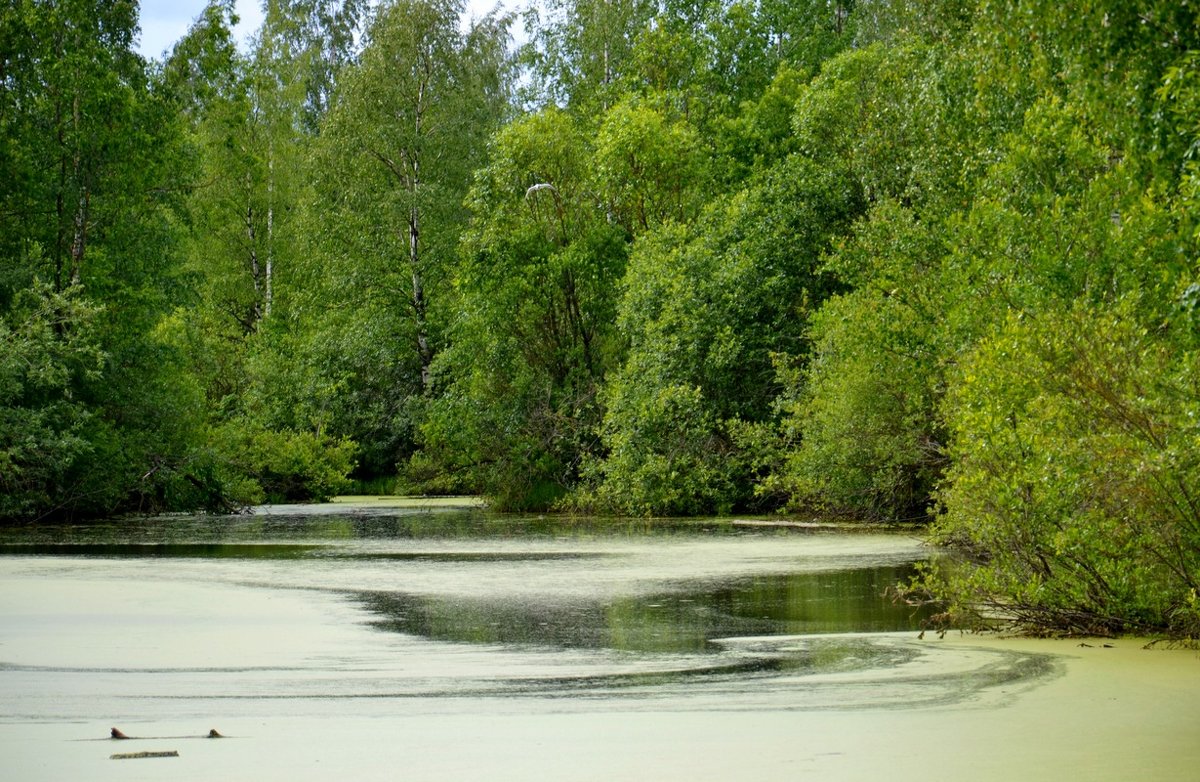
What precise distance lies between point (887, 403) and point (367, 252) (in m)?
21.4

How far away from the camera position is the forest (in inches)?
408

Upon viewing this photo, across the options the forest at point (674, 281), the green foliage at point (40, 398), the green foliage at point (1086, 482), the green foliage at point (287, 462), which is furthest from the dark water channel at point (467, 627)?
the green foliage at point (287, 462)

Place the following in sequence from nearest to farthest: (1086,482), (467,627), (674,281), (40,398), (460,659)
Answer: (1086,482), (460,659), (467,627), (40,398), (674,281)

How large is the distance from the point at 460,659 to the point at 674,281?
2042 cm

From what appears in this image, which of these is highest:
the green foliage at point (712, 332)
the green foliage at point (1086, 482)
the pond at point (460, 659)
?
the green foliage at point (712, 332)

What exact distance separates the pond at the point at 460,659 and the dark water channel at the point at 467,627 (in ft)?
0.13

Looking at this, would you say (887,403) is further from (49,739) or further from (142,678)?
(49,739)

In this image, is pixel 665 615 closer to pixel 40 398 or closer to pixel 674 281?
pixel 40 398

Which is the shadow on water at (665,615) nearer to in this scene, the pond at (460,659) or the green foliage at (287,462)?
the pond at (460,659)

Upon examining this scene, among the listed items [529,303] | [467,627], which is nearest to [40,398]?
[529,303]

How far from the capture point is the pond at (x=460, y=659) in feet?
21.4

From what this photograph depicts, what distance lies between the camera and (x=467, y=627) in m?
11.8

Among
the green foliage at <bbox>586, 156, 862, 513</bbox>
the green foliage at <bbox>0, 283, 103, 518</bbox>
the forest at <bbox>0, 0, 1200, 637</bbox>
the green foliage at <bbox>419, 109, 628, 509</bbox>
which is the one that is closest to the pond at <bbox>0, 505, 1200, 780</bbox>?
the forest at <bbox>0, 0, 1200, 637</bbox>

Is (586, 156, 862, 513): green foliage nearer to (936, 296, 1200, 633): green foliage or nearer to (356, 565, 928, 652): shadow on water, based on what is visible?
(356, 565, 928, 652): shadow on water
